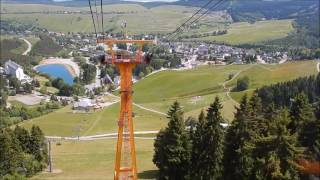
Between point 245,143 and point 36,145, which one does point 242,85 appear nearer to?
point 36,145

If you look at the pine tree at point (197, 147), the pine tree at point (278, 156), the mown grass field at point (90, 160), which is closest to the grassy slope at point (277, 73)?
the mown grass field at point (90, 160)

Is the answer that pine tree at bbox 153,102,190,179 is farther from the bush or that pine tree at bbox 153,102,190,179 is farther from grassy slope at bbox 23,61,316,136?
the bush

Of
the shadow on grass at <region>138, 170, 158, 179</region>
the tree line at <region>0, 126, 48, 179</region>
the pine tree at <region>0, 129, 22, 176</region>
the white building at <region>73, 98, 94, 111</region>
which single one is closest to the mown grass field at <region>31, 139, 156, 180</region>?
the shadow on grass at <region>138, 170, 158, 179</region>

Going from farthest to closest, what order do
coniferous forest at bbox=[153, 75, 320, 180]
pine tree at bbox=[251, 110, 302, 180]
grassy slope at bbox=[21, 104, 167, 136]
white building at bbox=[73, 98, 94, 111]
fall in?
white building at bbox=[73, 98, 94, 111] < grassy slope at bbox=[21, 104, 167, 136] < coniferous forest at bbox=[153, 75, 320, 180] < pine tree at bbox=[251, 110, 302, 180]

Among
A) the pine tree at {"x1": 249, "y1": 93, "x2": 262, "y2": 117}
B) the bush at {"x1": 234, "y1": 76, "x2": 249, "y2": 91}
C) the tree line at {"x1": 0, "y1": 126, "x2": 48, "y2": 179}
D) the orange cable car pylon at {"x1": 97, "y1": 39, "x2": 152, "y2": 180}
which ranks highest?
the orange cable car pylon at {"x1": 97, "y1": 39, "x2": 152, "y2": 180}

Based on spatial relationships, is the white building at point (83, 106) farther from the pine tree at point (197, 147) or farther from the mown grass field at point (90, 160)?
the pine tree at point (197, 147)

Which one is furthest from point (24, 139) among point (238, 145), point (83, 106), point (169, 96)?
point (169, 96)
